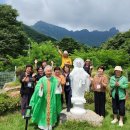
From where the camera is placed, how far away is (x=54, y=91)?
1010cm

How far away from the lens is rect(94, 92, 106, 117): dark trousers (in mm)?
11562

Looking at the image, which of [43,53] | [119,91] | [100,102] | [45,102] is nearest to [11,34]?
[43,53]

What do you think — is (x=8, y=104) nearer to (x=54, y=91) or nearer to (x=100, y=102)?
(x=54, y=91)

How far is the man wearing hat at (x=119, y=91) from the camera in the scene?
1077 cm

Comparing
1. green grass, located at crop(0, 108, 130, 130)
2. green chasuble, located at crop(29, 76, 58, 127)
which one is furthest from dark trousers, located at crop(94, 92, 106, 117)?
green chasuble, located at crop(29, 76, 58, 127)

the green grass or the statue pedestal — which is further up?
the statue pedestal

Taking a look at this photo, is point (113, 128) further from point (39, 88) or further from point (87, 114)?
point (39, 88)

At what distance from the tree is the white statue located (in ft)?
84.1

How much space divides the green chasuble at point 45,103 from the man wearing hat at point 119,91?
1917 mm

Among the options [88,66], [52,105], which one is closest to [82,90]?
[52,105]

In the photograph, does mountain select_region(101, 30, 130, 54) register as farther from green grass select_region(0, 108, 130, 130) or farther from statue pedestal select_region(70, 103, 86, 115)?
statue pedestal select_region(70, 103, 86, 115)

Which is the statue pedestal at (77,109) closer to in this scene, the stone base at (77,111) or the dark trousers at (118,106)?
the stone base at (77,111)

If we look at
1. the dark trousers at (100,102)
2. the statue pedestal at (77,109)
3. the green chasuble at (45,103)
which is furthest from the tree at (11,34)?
the green chasuble at (45,103)

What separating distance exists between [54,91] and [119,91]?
7.10 feet
